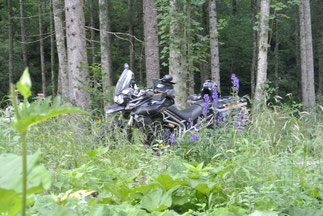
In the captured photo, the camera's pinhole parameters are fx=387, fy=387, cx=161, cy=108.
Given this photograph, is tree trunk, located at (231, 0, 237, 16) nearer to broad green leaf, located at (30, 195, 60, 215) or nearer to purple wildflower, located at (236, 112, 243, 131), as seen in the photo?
purple wildflower, located at (236, 112, 243, 131)

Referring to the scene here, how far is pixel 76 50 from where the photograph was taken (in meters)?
7.35

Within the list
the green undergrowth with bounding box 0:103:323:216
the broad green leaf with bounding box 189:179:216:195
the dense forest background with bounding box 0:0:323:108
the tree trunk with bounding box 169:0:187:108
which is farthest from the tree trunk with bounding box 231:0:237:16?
the broad green leaf with bounding box 189:179:216:195

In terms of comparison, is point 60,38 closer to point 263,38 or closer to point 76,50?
point 76,50

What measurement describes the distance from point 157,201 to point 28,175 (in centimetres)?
147

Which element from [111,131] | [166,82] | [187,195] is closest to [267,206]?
[187,195]

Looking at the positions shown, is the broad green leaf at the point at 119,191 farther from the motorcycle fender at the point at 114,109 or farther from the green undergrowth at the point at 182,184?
the motorcycle fender at the point at 114,109

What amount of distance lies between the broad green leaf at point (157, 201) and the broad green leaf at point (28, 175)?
4.45 feet

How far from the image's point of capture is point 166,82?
5.75 metres

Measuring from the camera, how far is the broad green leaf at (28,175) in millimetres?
873

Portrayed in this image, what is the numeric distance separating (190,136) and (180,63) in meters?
4.10

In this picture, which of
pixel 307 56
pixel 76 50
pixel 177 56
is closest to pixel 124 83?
pixel 76 50

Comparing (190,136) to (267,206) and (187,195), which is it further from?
(267,206)

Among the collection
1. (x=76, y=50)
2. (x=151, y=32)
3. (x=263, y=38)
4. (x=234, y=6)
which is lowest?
(x=76, y=50)

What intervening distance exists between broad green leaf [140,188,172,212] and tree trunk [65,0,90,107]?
5.17 metres
